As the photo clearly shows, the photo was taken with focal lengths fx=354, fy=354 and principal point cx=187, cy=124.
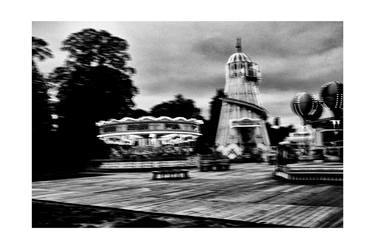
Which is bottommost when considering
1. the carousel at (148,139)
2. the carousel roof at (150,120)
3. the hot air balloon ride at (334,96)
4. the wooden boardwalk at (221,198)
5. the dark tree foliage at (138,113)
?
the wooden boardwalk at (221,198)

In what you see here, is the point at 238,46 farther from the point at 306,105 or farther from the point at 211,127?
the point at 211,127

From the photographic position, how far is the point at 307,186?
8.51 meters

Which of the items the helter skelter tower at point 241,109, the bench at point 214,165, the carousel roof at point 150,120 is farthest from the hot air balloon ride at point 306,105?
the bench at point 214,165

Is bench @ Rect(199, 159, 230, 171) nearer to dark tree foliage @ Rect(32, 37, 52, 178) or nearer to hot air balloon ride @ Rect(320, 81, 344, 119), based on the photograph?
hot air balloon ride @ Rect(320, 81, 344, 119)

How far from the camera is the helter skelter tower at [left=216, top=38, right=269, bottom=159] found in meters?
8.52

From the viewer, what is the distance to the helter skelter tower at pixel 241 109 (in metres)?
8.52

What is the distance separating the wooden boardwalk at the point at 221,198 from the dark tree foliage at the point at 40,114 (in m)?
0.66

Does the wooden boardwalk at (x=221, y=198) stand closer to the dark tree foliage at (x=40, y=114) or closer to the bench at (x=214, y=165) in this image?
the dark tree foliage at (x=40, y=114)

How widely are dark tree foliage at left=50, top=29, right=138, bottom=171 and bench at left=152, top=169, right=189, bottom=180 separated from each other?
76.0 inches

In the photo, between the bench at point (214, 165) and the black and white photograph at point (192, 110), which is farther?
the bench at point (214, 165)
